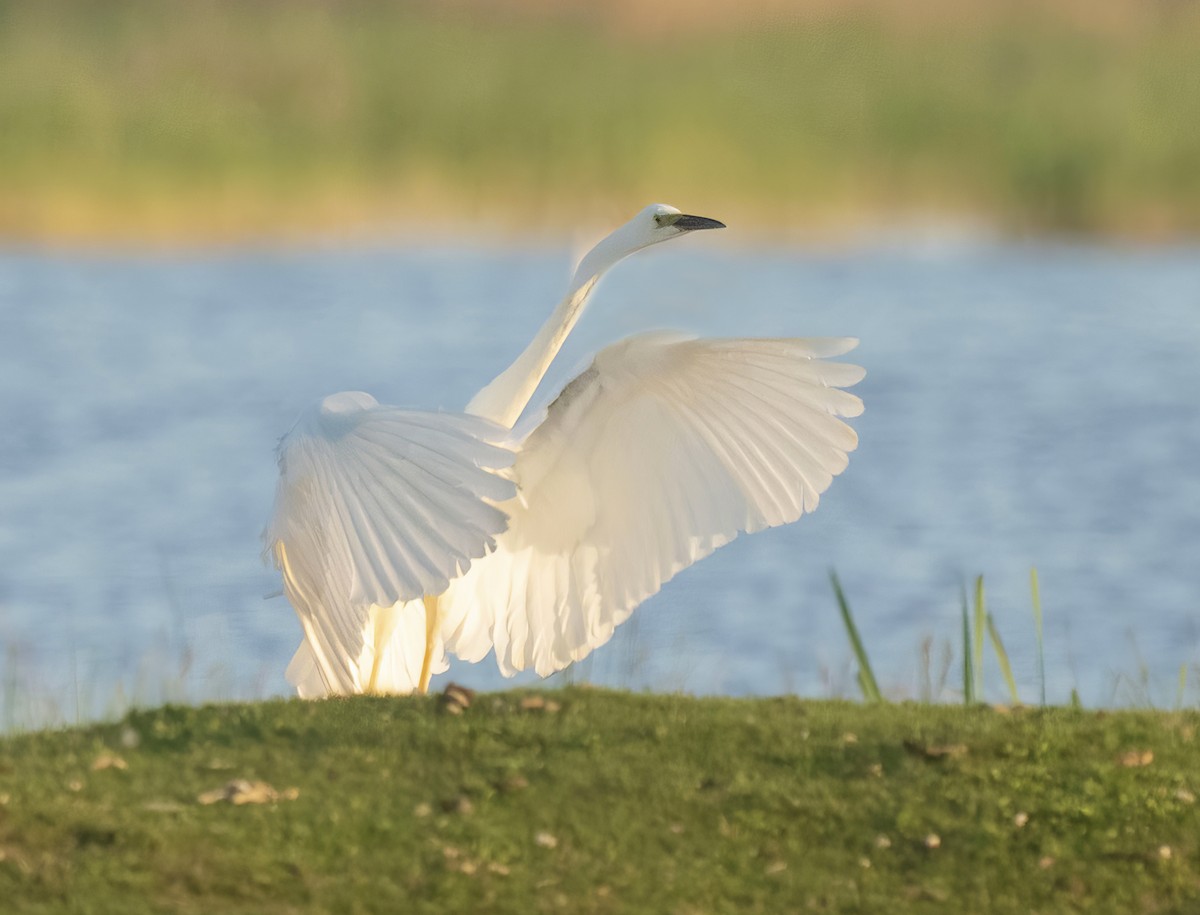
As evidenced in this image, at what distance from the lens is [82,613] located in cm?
1008

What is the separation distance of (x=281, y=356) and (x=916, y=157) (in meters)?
6.42

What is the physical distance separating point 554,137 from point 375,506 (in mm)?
14472

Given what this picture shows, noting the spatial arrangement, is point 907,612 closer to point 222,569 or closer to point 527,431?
point 222,569

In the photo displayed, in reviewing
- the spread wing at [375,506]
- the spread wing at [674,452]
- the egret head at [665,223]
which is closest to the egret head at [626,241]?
the egret head at [665,223]

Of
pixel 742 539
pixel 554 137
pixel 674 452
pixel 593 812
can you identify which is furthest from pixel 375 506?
pixel 554 137

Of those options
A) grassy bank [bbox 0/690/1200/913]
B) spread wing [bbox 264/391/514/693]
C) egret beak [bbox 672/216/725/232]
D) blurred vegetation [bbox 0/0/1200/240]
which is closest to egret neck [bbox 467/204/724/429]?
egret beak [bbox 672/216/725/232]

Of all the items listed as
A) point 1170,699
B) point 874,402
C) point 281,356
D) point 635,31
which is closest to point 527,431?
point 1170,699

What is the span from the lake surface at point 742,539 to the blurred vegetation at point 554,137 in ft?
2.93

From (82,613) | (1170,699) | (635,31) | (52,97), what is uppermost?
(635,31)

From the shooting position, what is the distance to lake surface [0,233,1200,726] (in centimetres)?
866

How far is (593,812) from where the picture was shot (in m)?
4.05

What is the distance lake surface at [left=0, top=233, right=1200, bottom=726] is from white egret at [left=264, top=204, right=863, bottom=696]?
22 centimetres

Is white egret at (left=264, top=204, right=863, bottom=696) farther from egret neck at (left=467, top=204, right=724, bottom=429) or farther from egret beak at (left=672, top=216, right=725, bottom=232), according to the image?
egret beak at (left=672, top=216, right=725, bottom=232)

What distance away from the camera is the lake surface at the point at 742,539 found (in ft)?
28.4
